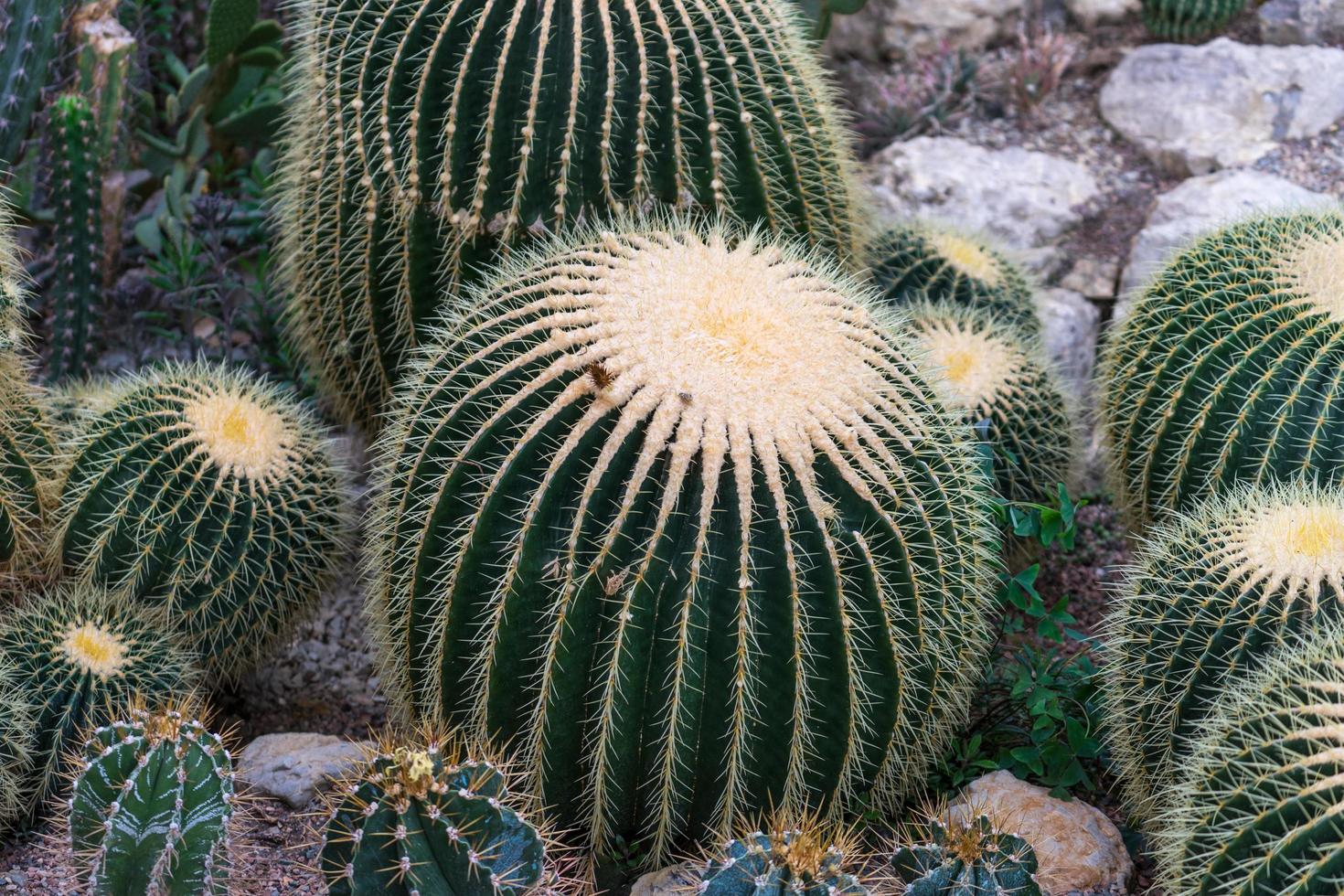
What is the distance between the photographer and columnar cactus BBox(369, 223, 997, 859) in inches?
107

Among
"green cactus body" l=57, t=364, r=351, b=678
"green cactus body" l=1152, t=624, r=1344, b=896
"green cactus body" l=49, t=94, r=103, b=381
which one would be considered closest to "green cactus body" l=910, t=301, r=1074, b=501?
"green cactus body" l=1152, t=624, r=1344, b=896

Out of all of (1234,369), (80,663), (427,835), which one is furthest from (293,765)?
(1234,369)

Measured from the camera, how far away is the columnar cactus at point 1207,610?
287 cm

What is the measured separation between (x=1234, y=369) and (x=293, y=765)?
8.08 feet

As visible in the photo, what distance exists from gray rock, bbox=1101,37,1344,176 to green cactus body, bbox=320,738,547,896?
4.71m

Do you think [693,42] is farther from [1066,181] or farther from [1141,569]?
[1066,181]

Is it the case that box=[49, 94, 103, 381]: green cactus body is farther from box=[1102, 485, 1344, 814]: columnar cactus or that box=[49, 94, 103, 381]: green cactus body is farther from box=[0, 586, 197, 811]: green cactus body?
box=[1102, 485, 1344, 814]: columnar cactus

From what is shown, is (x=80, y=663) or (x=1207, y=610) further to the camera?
(x=80, y=663)

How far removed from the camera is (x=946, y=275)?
15.1 feet

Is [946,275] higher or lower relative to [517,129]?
lower

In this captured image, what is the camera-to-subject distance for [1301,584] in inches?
113

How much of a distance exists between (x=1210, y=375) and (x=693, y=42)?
1547mm

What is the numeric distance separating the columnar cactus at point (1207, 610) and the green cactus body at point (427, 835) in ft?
4.39

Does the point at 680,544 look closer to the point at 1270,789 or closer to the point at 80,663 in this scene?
the point at 1270,789
